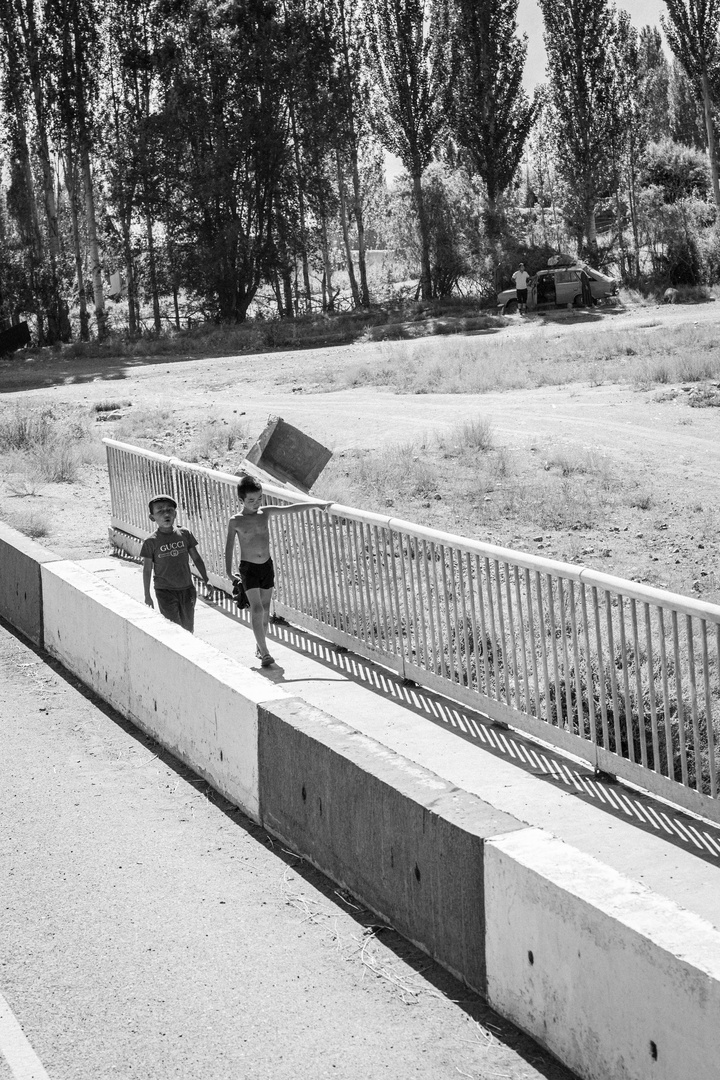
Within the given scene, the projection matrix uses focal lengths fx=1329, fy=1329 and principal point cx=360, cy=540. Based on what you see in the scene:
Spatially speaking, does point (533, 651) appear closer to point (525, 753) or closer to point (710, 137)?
point (525, 753)

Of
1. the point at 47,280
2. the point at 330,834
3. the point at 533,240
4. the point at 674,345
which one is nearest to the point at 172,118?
the point at 47,280

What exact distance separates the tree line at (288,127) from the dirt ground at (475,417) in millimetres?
17121

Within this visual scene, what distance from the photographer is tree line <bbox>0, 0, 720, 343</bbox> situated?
50688mm

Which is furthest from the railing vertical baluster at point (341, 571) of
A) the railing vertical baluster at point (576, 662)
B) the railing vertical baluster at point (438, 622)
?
the railing vertical baluster at point (576, 662)

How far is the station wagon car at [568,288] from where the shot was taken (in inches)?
1731

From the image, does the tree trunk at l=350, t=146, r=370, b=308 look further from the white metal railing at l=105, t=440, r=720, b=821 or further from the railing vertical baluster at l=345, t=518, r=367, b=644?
the railing vertical baluster at l=345, t=518, r=367, b=644

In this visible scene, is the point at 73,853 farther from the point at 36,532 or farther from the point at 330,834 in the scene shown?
the point at 36,532

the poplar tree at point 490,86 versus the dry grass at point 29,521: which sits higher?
the poplar tree at point 490,86

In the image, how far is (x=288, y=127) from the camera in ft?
174

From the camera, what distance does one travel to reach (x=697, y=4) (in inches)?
2073

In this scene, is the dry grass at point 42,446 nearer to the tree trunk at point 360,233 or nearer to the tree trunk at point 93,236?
the tree trunk at point 93,236

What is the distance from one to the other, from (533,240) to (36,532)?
42464 mm

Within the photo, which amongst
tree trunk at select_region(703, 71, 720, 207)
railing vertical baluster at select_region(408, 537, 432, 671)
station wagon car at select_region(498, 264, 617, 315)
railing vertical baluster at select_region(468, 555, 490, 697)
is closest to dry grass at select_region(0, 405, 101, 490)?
railing vertical baluster at select_region(408, 537, 432, 671)

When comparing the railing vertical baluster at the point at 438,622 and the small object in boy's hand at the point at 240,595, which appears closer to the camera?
the railing vertical baluster at the point at 438,622
